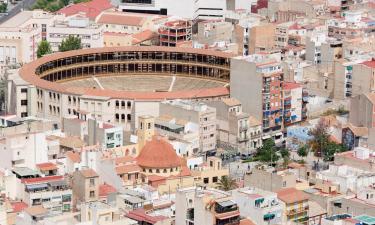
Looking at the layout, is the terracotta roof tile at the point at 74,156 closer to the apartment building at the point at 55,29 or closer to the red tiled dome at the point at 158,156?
the red tiled dome at the point at 158,156

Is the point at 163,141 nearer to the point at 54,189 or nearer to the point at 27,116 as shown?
the point at 54,189

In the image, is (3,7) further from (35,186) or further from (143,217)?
(143,217)

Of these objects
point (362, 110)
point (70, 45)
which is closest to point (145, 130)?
point (362, 110)

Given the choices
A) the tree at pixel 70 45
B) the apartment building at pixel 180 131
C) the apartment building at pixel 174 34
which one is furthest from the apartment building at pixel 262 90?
the tree at pixel 70 45

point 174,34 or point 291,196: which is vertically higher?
point 174,34

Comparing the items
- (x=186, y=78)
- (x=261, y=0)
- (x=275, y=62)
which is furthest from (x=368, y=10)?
(x=275, y=62)
